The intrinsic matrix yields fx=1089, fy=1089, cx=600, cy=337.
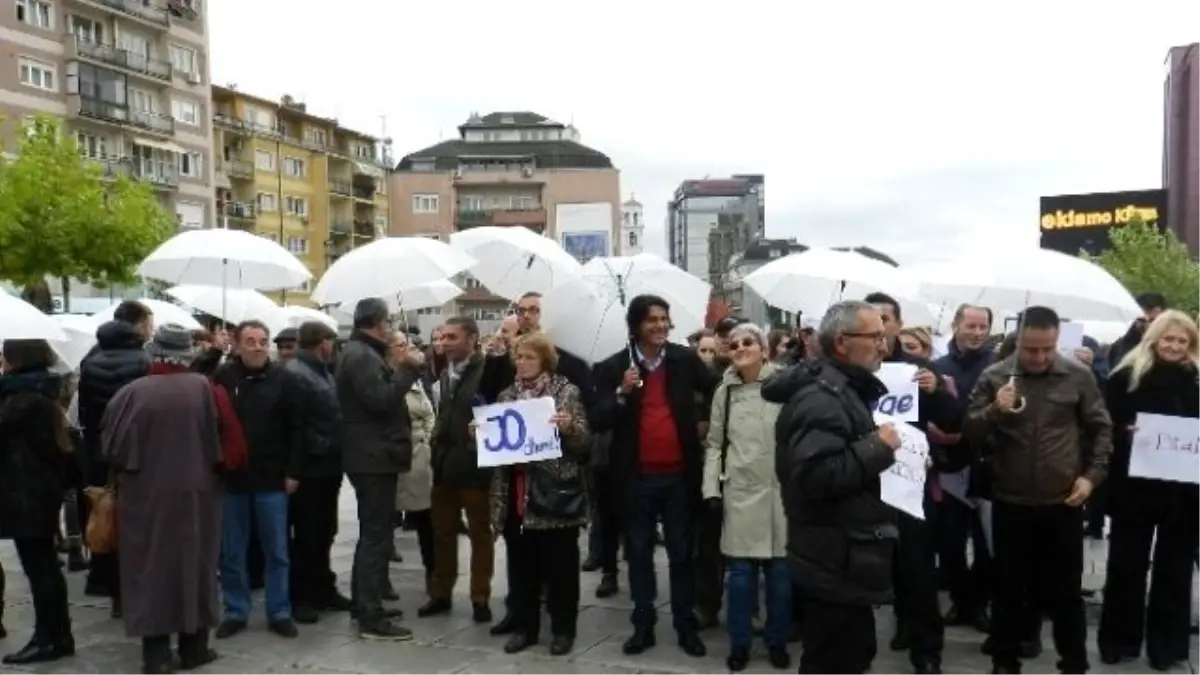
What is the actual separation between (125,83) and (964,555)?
56.4m

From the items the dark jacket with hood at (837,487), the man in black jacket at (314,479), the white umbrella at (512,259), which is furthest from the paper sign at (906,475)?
the white umbrella at (512,259)

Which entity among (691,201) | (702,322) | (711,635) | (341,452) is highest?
(691,201)

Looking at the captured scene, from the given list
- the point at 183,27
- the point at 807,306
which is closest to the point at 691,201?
the point at 183,27

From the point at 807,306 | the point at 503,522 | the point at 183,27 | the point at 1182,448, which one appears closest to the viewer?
the point at 1182,448

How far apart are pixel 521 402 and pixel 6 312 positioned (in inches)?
128

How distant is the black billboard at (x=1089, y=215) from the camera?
76188 mm

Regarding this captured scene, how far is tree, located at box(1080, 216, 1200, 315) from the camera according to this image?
5666 centimetres

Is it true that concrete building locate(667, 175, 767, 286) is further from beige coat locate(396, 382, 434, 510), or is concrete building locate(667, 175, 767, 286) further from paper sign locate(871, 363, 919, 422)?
paper sign locate(871, 363, 919, 422)

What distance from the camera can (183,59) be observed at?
6034 cm

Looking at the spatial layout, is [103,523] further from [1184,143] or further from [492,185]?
[1184,143]

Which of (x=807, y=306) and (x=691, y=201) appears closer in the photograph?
(x=807, y=306)

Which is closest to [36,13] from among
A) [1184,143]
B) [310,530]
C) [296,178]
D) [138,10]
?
[138,10]

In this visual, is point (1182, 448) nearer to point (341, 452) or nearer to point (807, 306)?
point (807, 306)

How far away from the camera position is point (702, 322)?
29.0 ft
